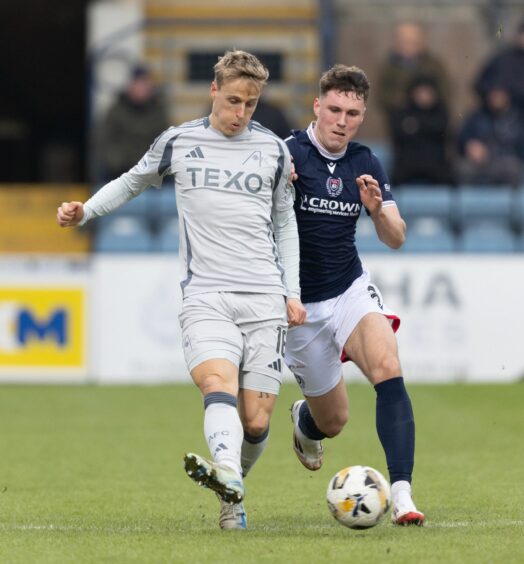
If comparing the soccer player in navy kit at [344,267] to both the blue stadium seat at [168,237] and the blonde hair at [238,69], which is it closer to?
the blonde hair at [238,69]

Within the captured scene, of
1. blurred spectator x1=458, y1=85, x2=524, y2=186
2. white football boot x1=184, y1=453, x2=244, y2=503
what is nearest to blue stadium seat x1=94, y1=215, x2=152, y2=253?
blurred spectator x1=458, y1=85, x2=524, y2=186

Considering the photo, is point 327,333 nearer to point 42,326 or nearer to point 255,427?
point 255,427

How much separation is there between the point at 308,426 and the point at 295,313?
1.69m

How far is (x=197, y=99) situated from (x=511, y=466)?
11401mm

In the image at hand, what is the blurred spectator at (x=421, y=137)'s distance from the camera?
17.1m

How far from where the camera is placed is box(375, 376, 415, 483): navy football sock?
6.78 m

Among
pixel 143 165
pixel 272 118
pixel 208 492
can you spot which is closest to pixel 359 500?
pixel 143 165

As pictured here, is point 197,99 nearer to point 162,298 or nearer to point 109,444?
point 162,298

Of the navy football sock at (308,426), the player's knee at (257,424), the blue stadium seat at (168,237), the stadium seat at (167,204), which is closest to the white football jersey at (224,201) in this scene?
the player's knee at (257,424)

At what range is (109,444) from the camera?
11148 millimetres

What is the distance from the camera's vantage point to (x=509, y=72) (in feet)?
58.6

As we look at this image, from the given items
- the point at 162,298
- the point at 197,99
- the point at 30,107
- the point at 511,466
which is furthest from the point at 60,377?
the point at 30,107

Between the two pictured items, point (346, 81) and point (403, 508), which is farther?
point (346, 81)

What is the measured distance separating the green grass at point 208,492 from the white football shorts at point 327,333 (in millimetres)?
659
